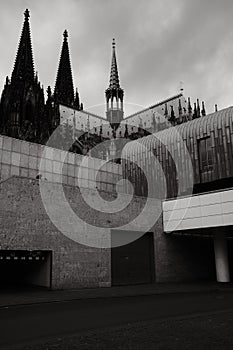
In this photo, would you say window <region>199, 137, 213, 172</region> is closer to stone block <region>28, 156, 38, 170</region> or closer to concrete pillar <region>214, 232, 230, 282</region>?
concrete pillar <region>214, 232, 230, 282</region>

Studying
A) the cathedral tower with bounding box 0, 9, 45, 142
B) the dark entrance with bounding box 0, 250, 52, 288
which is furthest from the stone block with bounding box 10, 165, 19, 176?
the cathedral tower with bounding box 0, 9, 45, 142

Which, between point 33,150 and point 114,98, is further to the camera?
point 114,98

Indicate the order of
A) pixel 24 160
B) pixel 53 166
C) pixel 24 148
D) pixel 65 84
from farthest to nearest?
pixel 65 84
pixel 53 166
pixel 24 148
pixel 24 160

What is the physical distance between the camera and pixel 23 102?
5594 centimetres

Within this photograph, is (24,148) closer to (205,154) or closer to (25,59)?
(205,154)

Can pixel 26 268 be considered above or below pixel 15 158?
below

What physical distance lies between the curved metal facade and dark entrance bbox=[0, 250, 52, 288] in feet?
46.1

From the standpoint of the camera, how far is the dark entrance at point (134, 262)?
24.0 meters

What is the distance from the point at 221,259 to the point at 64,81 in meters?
54.1

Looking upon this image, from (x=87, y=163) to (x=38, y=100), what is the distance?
92.4ft

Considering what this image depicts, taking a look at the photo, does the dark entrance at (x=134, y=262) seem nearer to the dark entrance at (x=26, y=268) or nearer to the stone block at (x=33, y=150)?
the dark entrance at (x=26, y=268)

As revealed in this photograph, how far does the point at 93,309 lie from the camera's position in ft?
40.4

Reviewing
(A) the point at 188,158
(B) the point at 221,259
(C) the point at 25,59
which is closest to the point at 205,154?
(A) the point at 188,158

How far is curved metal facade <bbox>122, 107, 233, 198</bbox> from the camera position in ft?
92.9
